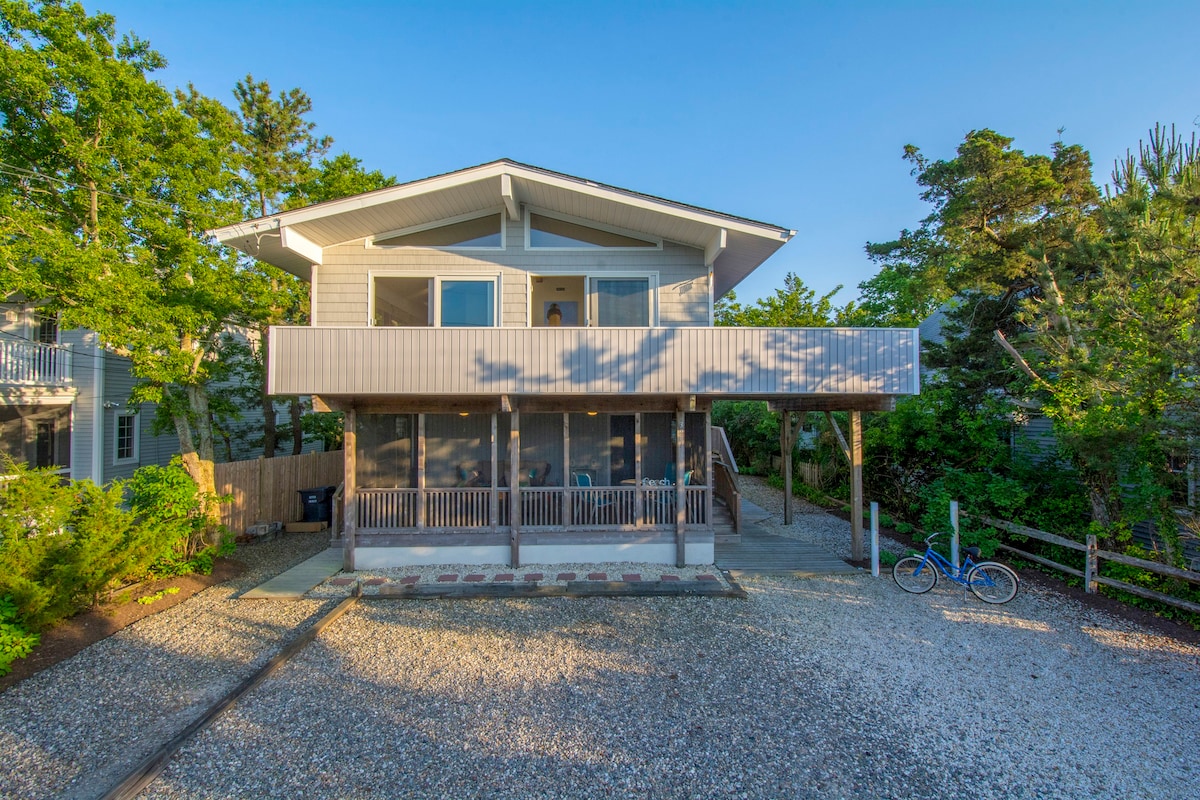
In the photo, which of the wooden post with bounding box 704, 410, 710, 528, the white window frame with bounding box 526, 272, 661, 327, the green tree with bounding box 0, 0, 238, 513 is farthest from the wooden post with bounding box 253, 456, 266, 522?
the wooden post with bounding box 704, 410, 710, 528

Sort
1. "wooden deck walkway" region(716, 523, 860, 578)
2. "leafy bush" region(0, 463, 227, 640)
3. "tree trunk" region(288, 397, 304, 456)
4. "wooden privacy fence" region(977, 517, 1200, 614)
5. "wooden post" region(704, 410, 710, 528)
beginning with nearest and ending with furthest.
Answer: "leafy bush" region(0, 463, 227, 640), "wooden privacy fence" region(977, 517, 1200, 614), "wooden deck walkway" region(716, 523, 860, 578), "wooden post" region(704, 410, 710, 528), "tree trunk" region(288, 397, 304, 456)

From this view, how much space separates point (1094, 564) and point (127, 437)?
2030 centimetres

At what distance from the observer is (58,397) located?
11.8 metres

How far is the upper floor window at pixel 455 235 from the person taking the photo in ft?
30.9

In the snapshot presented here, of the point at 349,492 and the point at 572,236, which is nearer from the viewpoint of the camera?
the point at 349,492

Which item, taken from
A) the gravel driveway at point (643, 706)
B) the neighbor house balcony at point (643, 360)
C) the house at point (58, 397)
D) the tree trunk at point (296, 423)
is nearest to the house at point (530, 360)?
the neighbor house balcony at point (643, 360)

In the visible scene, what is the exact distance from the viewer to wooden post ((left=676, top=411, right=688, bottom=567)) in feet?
28.9

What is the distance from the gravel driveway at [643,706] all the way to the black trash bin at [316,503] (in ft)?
16.9

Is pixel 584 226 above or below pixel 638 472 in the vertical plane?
above

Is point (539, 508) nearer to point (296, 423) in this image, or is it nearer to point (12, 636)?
point (12, 636)

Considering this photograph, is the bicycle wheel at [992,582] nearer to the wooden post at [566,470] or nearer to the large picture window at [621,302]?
the wooden post at [566,470]

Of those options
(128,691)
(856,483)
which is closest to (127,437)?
(128,691)

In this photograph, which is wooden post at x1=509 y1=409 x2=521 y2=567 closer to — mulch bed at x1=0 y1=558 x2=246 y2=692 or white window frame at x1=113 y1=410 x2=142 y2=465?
mulch bed at x1=0 y1=558 x2=246 y2=692

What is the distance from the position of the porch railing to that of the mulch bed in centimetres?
253
